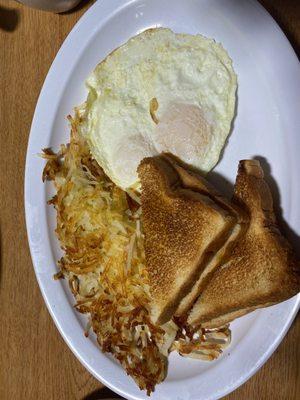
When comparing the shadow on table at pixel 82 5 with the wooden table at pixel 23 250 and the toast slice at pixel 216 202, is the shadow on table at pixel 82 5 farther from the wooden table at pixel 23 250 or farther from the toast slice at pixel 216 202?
the toast slice at pixel 216 202

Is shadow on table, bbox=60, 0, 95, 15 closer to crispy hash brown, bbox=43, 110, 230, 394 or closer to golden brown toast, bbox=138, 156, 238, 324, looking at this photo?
crispy hash brown, bbox=43, 110, 230, 394

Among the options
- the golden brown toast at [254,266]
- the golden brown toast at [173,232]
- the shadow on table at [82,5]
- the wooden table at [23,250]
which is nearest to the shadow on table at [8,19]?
the wooden table at [23,250]

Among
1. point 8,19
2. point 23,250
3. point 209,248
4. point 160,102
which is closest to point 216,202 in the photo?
point 209,248

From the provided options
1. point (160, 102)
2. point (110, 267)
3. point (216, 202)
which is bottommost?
point (110, 267)

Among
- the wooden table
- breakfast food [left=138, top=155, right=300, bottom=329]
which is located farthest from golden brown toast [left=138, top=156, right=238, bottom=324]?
the wooden table

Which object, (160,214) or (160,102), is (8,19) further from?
(160,214)

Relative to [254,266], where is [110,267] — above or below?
below

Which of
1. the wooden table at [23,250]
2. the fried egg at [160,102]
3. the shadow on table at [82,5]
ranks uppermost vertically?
the shadow on table at [82,5]
